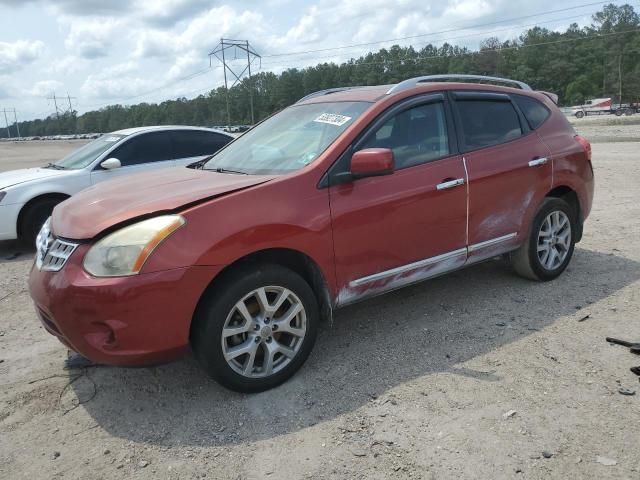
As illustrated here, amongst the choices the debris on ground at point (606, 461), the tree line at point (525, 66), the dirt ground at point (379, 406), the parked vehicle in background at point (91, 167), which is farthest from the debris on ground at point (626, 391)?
Answer: the tree line at point (525, 66)

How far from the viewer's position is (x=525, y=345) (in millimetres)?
3812

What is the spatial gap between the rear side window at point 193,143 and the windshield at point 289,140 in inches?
145

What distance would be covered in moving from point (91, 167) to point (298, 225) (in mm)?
5197

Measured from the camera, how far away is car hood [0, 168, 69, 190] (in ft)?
23.6

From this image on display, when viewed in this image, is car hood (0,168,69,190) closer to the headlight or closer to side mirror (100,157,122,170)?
side mirror (100,157,122,170)

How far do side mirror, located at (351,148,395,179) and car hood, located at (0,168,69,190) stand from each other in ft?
17.8

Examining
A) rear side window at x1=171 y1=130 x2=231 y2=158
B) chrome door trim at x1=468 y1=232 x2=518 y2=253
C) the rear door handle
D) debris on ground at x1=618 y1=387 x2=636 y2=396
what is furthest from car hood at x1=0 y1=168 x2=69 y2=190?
debris on ground at x1=618 y1=387 x2=636 y2=396

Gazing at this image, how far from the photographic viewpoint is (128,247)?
2945 mm

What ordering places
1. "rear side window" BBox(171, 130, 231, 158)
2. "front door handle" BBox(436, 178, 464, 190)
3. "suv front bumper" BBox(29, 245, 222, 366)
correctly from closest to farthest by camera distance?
"suv front bumper" BBox(29, 245, 222, 366)
"front door handle" BBox(436, 178, 464, 190)
"rear side window" BBox(171, 130, 231, 158)

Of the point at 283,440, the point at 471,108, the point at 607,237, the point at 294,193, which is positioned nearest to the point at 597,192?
the point at 607,237

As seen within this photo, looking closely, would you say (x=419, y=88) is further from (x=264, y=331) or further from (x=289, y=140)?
(x=264, y=331)

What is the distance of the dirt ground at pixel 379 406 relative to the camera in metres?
2.69

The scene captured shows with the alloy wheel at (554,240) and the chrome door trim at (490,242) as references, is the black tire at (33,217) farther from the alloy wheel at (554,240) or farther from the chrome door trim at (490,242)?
the alloy wheel at (554,240)

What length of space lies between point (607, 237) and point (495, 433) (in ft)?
14.9
